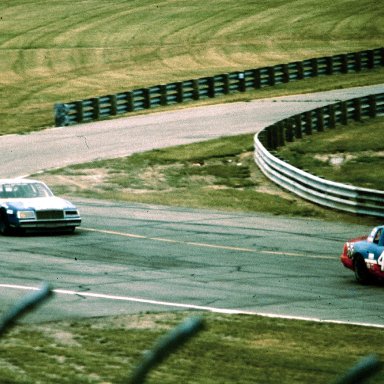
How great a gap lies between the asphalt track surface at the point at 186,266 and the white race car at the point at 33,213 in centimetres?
30

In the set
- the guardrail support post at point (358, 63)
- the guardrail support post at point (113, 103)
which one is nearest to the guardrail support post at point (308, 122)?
the guardrail support post at point (113, 103)

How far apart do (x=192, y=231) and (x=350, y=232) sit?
353 centimetres

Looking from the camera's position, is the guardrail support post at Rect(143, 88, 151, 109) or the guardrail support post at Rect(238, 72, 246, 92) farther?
the guardrail support post at Rect(238, 72, 246, 92)

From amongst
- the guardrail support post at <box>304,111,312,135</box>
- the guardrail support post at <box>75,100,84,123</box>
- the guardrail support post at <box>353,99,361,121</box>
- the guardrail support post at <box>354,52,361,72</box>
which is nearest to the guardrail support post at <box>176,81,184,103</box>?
the guardrail support post at <box>75,100,84,123</box>

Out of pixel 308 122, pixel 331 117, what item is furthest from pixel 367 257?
pixel 331 117

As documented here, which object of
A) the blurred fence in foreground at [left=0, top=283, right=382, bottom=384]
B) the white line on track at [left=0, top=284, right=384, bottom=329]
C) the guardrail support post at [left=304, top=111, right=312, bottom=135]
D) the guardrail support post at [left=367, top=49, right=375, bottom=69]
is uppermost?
the blurred fence in foreground at [left=0, top=283, right=382, bottom=384]

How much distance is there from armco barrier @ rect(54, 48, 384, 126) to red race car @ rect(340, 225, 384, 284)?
3038cm

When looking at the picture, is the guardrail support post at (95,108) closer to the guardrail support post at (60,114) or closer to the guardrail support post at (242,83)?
the guardrail support post at (60,114)

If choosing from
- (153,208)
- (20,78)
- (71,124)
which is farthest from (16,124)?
(153,208)

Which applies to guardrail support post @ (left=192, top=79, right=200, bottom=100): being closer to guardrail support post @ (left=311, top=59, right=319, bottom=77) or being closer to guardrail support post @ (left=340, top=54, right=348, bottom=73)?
guardrail support post @ (left=311, top=59, right=319, bottom=77)

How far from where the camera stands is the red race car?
1872cm

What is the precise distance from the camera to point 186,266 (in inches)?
830

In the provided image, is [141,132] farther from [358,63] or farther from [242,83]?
[358,63]

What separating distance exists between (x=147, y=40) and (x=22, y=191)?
47648 millimetres
